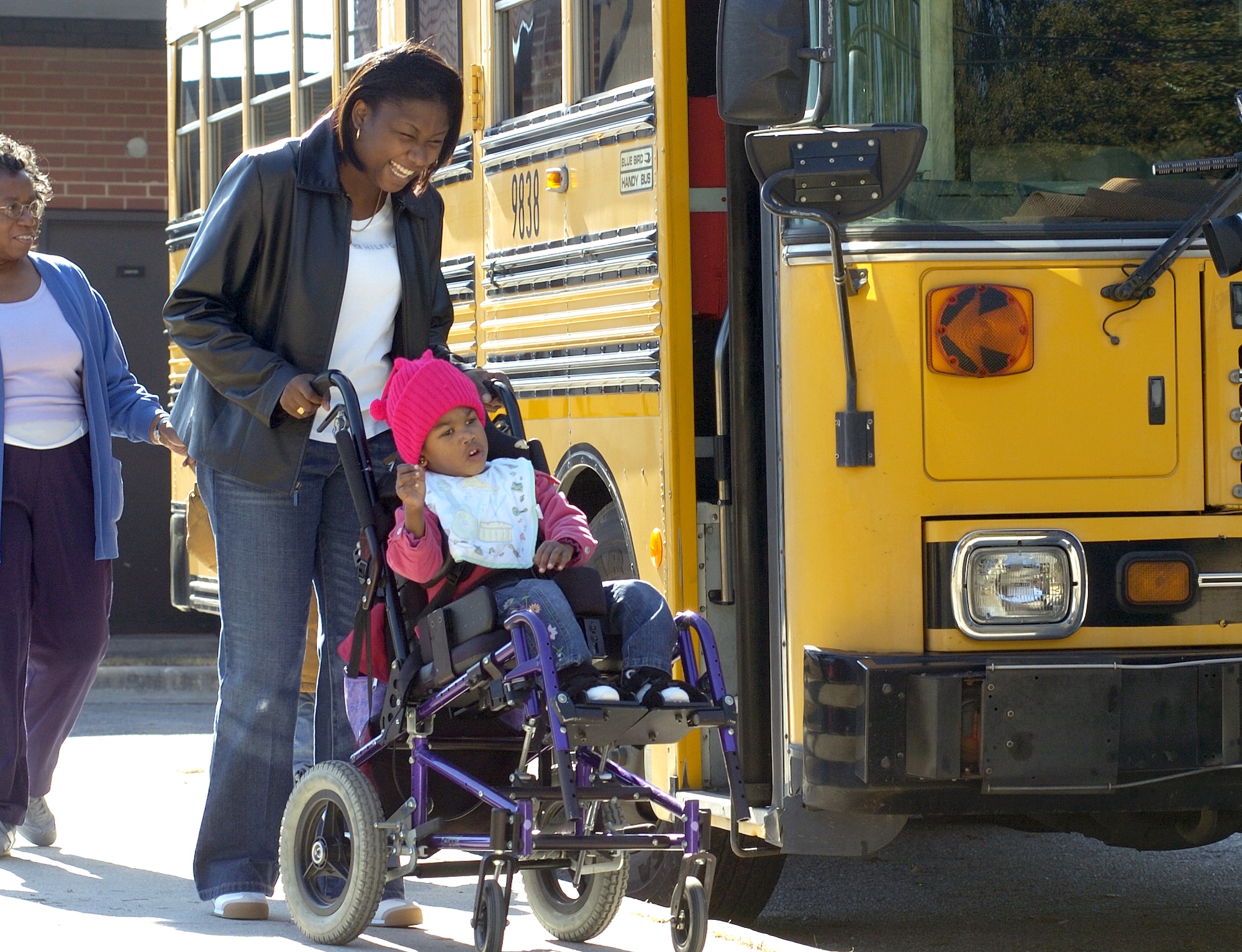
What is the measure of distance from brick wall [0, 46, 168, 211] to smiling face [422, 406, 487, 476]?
9.00m

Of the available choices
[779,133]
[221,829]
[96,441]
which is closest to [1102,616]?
[779,133]

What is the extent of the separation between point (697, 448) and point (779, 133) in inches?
47.2

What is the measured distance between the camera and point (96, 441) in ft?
18.7

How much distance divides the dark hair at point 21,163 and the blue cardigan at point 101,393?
0.20 meters

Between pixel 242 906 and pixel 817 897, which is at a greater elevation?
pixel 242 906

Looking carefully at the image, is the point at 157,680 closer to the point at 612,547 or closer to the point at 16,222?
the point at 16,222

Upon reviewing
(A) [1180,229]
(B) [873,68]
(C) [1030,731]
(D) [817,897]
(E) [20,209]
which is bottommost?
(D) [817,897]

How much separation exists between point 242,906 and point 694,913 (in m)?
1.19

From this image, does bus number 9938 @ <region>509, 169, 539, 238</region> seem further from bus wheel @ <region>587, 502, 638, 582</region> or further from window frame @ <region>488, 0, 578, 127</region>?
bus wheel @ <region>587, 502, 638, 582</region>

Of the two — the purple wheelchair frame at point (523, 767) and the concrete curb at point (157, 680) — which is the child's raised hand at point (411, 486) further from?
the concrete curb at point (157, 680)

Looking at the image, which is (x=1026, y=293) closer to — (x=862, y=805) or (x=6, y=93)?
(x=862, y=805)

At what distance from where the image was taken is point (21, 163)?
568 cm

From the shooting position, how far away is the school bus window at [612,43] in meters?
5.13

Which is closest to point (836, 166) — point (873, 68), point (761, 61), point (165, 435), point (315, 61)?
point (761, 61)
